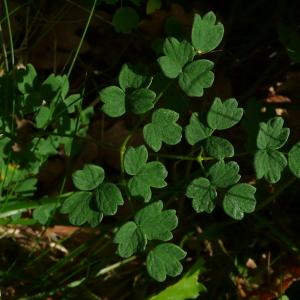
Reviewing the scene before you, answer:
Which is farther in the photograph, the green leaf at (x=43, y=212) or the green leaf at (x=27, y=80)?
the green leaf at (x=43, y=212)

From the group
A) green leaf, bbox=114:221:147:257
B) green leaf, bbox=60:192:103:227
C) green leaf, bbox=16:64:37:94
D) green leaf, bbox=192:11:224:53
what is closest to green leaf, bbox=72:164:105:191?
green leaf, bbox=60:192:103:227

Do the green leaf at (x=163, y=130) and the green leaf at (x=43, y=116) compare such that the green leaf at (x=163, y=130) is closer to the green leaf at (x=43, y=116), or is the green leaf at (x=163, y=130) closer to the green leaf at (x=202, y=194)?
the green leaf at (x=202, y=194)

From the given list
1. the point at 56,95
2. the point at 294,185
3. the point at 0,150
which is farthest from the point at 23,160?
the point at 294,185

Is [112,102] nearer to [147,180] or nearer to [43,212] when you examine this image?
[147,180]

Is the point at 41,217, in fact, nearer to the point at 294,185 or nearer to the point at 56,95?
the point at 56,95

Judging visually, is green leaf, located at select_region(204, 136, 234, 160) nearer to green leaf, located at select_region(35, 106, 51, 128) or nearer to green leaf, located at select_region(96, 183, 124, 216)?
green leaf, located at select_region(96, 183, 124, 216)

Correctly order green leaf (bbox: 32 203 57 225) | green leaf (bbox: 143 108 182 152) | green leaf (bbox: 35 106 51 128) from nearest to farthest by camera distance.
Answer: green leaf (bbox: 143 108 182 152), green leaf (bbox: 35 106 51 128), green leaf (bbox: 32 203 57 225)

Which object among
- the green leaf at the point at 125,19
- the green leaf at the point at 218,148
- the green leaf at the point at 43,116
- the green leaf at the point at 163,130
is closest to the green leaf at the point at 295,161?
the green leaf at the point at 218,148
